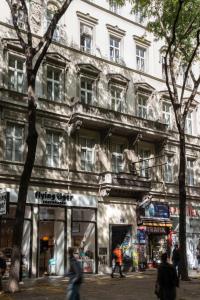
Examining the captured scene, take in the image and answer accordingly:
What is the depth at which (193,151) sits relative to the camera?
34531mm

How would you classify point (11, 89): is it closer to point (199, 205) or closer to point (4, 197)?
point (4, 197)

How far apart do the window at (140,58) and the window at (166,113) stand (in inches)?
127

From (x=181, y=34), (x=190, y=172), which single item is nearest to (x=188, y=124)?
(x=190, y=172)

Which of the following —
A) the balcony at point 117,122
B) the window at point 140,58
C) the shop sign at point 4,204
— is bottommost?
the shop sign at point 4,204

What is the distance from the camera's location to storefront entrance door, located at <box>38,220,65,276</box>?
80.7ft

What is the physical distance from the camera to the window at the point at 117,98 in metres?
29.6

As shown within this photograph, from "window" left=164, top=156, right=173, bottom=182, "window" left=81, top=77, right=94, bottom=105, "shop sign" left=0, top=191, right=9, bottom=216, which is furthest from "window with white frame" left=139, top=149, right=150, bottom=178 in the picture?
"shop sign" left=0, top=191, right=9, bottom=216

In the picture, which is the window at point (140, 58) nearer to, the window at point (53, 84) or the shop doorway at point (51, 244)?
the window at point (53, 84)

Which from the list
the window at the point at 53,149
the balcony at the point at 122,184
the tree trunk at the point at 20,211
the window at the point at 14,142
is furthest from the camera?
the balcony at the point at 122,184

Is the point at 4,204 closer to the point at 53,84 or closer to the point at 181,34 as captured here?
the point at 53,84

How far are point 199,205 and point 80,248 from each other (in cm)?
1203

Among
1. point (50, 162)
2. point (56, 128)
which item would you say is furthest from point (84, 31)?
point (50, 162)

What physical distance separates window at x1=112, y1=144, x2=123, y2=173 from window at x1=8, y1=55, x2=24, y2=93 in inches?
296

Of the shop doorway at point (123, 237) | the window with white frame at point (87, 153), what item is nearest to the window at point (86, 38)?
the window with white frame at point (87, 153)
